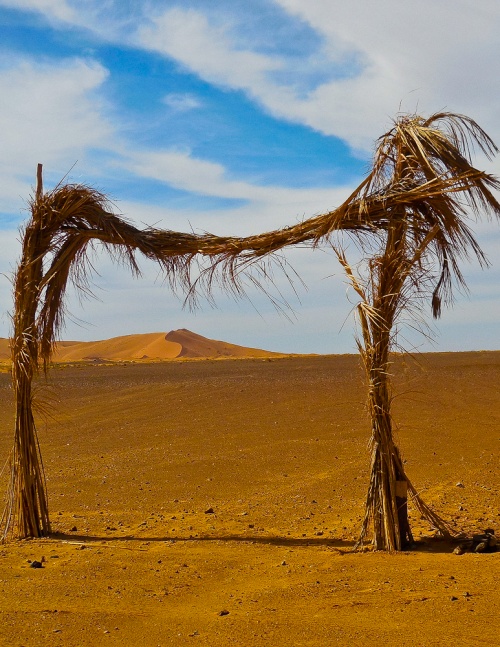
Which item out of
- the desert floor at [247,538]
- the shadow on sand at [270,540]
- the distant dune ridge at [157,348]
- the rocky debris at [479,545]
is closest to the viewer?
the desert floor at [247,538]

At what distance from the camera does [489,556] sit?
6078 millimetres

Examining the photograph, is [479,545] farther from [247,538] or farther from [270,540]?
[247,538]

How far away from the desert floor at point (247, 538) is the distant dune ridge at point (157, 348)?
250 ft

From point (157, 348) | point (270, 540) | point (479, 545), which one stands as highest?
point (157, 348)

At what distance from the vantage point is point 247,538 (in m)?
7.32

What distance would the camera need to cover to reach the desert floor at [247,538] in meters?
4.71

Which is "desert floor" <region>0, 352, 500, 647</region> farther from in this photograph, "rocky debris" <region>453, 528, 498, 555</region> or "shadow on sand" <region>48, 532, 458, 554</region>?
"rocky debris" <region>453, 528, 498, 555</region>

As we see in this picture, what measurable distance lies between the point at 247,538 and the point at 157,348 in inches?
3688

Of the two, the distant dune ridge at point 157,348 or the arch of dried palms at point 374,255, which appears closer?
the arch of dried palms at point 374,255

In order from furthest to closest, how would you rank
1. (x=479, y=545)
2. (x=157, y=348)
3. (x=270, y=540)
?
(x=157, y=348) → (x=270, y=540) → (x=479, y=545)

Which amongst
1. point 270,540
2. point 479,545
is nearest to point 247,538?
point 270,540

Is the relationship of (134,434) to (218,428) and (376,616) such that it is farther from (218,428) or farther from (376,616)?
(376,616)

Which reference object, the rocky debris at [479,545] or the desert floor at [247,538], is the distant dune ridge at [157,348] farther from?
the rocky debris at [479,545]

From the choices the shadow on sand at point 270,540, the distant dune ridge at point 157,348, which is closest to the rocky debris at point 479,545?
the shadow on sand at point 270,540
